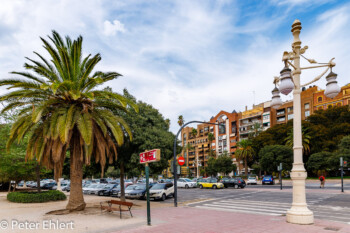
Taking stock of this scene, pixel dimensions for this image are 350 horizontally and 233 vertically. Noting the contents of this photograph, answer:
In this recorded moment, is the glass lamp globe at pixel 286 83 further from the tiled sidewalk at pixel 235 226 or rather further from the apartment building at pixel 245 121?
the apartment building at pixel 245 121

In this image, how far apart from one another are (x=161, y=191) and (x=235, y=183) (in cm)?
1621

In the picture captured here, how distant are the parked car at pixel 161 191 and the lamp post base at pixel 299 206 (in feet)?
46.7

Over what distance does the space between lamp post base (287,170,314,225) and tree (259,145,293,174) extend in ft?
143

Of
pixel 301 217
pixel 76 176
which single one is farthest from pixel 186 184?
pixel 301 217

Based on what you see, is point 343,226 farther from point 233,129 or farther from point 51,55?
point 233,129

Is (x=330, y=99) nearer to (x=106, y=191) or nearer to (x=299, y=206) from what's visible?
(x=106, y=191)

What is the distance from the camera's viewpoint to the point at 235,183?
119 feet

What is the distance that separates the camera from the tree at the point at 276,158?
51.0 m

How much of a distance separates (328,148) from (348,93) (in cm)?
2300

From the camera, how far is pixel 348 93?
71.6 meters

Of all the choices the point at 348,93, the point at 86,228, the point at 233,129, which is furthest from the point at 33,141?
the point at 233,129

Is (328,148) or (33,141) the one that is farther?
(328,148)

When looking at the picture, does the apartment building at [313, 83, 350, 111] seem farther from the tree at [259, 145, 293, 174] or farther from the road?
the road

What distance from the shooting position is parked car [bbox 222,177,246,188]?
1411 inches
